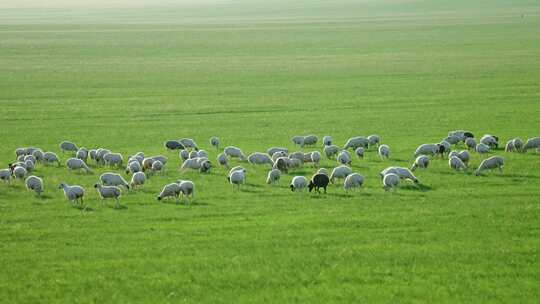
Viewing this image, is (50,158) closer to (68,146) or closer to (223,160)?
(68,146)

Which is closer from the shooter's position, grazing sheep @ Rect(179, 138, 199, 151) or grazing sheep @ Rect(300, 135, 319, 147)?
grazing sheep @ Rect(179, 138, 199, 151)

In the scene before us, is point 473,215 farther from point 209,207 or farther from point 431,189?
point 209,207

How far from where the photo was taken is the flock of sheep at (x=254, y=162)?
74.4 ft

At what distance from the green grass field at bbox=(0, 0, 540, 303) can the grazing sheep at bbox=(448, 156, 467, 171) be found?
0.31 m

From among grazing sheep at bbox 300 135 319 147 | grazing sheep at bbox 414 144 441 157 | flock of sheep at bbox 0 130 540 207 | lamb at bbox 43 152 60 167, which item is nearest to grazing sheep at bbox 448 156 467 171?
flock of sheep at bbox 0 130 540 207

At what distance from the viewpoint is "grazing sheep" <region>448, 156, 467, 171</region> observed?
25.5 meters

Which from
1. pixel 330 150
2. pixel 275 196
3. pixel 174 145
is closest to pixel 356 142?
pixel 330 150

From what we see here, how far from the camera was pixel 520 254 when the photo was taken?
16656 mm

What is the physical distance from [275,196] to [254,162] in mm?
4871

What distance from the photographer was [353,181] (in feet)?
74.7

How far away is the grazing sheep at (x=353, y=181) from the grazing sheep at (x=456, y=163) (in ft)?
14.2

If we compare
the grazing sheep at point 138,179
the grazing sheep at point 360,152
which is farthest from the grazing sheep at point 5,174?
the grazing sheep at point 360,152

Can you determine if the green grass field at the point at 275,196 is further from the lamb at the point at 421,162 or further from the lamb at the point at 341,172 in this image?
the lamb at the point at 421,162

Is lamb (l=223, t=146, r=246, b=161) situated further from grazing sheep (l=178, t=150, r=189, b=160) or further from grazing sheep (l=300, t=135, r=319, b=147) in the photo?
grazing sheep (l=300, t=135, r=319, b=147)
